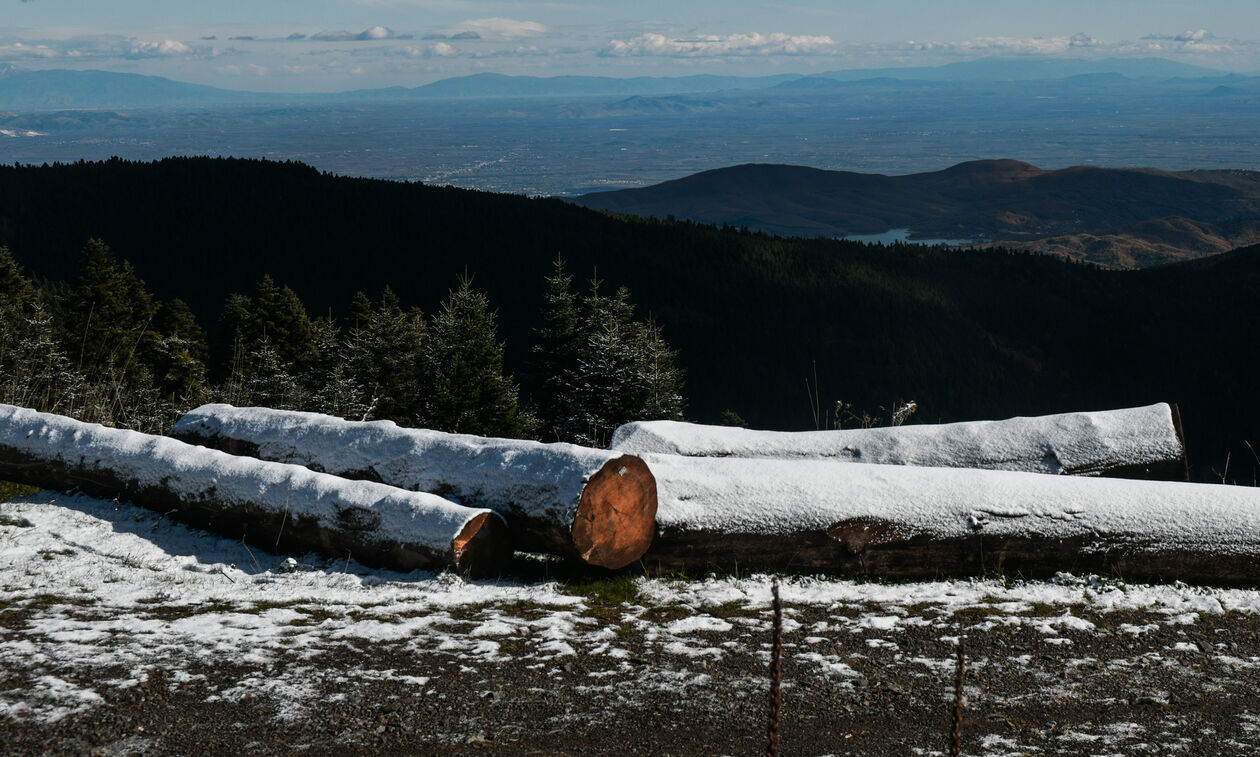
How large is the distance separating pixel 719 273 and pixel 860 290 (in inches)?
637

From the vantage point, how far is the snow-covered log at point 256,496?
592 cm

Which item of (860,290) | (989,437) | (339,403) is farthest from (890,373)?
(989,437)

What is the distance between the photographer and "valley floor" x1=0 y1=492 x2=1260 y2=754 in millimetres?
3828

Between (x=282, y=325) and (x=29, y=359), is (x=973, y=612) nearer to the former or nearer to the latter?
(x=29, y=359)

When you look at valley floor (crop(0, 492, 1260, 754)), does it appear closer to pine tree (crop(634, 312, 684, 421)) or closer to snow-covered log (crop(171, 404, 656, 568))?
snow-covered log (crop(171, 404, 656, 568))

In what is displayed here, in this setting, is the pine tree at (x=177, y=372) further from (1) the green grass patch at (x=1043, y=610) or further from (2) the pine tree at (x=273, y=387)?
(1) the green grass patch at (x=1043, y=610)

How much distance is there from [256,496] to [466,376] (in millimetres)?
20458

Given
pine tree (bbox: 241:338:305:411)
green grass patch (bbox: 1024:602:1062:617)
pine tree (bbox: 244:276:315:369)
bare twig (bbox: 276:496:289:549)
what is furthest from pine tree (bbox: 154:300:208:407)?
green grass patch (bbox: 1024:602:1062:617)

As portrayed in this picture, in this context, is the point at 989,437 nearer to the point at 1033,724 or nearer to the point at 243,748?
the point at 1033,724

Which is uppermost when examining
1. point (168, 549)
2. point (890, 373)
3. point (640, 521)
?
point (640, 521)

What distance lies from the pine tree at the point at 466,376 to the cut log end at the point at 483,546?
2006cm

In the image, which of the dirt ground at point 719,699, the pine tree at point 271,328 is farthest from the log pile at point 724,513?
the pine tree at point 271,328

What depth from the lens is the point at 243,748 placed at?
12.1ft

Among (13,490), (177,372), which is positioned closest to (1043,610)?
(13,490)
